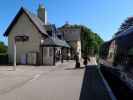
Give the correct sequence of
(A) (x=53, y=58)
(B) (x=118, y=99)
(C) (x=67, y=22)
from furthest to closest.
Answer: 1. (C) (x=67, y=22)
2. (A) (x=53, y=58)
3. (B) (x=118, y=99)

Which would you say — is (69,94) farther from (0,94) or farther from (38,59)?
(38,59)

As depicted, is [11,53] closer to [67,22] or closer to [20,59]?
[20,59]

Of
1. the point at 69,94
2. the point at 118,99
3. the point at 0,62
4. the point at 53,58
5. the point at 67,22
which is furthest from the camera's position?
the point at 67,22

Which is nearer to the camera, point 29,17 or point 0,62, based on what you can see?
point 29,17

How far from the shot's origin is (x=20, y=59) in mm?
42688

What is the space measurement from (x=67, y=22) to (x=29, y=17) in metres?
59.2

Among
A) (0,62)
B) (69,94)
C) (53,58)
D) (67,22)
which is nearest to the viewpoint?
(69,94)

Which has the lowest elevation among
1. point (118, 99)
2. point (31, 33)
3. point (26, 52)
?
point (118, 99)

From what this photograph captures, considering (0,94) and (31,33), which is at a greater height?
(31,33)

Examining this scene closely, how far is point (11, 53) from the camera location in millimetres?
43656

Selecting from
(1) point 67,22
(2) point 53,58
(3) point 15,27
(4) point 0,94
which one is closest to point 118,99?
(4) point 0,94

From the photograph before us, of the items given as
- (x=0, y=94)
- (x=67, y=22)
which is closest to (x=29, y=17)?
(x=0, y=94)

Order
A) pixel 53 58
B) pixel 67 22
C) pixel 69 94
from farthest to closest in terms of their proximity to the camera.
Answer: pixel 67 22 < pixel 53 58 < pixel 69 94

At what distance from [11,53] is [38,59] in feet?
14.0
